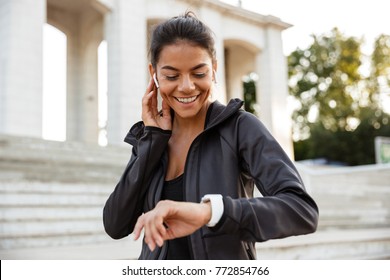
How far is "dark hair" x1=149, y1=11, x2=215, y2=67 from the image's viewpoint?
4.64 ft

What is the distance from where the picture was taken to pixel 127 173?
4.94ft

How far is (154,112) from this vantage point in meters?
1.60

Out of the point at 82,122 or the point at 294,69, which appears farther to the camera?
the point at 294,69

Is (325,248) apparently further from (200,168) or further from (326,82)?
(326,82)

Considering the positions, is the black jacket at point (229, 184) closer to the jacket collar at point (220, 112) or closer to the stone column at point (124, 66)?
the jacket collar at point (220, 112)

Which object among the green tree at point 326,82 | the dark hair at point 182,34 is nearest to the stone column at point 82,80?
the green tree at point 326,82

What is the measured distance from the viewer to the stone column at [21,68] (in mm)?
10547

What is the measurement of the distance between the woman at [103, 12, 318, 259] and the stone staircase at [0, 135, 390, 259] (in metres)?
2.35

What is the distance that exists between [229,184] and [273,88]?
16.4 meters

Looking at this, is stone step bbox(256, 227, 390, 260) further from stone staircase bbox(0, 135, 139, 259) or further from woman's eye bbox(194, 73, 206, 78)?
woman's eye bbox(194, 73, 206, 78)

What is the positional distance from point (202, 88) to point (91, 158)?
6.70 metres
